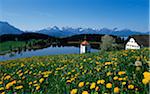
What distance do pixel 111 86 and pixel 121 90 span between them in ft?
0.97

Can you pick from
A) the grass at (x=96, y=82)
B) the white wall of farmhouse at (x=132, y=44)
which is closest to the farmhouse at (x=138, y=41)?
the white wall of farmhouse at (x=132, y=44)

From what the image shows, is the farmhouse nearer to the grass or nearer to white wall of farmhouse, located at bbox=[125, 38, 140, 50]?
white wall of farmhouse, located at bbox=[125, 38, 140, 50]

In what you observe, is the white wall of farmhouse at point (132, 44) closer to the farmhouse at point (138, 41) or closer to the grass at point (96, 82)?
the farmhouse at point (138, 41)

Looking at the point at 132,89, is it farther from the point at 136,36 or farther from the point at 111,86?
the point at 136,36

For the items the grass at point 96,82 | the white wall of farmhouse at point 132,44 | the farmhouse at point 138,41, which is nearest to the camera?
the grass at point 96,82

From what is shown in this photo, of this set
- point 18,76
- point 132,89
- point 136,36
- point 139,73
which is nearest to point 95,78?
point 139,73

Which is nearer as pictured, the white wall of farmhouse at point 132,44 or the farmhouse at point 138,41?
the farmhouse at point 138,41

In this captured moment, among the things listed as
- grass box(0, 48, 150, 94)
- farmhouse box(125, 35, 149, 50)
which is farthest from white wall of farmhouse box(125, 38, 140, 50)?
grass box(0, 48, 150, 94)

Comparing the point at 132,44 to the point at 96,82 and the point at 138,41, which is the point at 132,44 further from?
the point at 96,82

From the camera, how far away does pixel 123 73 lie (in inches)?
261

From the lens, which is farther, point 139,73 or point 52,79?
point 52,79

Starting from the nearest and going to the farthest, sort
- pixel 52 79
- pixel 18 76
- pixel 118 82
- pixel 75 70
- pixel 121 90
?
pixel 121 90 → pixel 118 82 → pixel 52 79 → pixel 75 70 → pixel 18 76

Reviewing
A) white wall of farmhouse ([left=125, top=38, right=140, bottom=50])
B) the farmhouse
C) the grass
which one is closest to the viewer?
the grass

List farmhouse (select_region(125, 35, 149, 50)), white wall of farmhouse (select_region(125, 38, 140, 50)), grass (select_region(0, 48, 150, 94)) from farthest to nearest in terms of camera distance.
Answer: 1. white wall of farmhouse (select_region(125, 38, 140, 50))
2. farmhouse (select_region(125, 35, 149, 50))
3. grass (select_region(0, 48, 150, 94))
